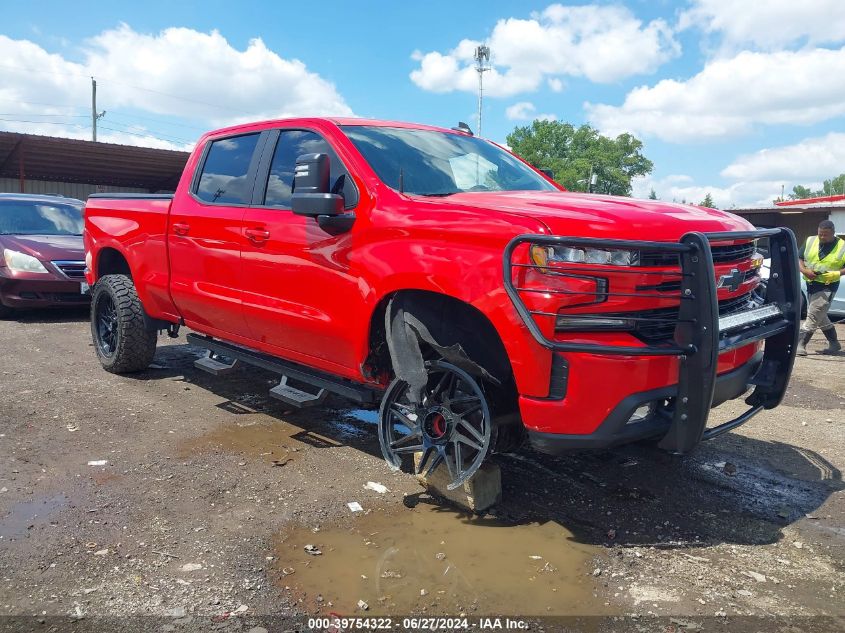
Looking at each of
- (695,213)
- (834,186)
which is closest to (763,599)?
(695,213)

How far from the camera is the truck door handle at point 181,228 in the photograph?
5090 mm

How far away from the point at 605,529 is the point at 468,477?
0.75m

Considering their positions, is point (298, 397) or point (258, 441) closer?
point (298, 397)

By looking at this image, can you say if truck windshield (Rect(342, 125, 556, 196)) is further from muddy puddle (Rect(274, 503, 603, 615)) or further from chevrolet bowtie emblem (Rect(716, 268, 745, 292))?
muddy puddle (Rect(274, 503, 603, 615))

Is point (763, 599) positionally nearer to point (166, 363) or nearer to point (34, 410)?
point (34, 410)

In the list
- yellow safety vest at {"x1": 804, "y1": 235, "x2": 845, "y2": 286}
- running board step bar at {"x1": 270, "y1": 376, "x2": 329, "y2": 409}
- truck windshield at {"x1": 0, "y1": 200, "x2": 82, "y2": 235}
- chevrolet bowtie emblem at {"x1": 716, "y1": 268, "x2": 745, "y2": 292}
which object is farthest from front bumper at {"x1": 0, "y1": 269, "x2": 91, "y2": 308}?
yellow safety vest at {"x1": 804, "y1": 235, "x2": 845, "y2": 286}

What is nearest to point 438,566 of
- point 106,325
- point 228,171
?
point 228,171

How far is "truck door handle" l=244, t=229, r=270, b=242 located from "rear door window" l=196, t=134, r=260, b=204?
296 mm

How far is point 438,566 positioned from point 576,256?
1.47m

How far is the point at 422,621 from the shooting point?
8.82 feet

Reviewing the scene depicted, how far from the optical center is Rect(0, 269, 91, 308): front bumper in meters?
8.65

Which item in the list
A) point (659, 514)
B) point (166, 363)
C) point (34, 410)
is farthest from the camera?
point (166, 363)

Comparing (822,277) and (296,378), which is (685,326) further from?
(822,277)

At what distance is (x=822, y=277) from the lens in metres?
8.82
